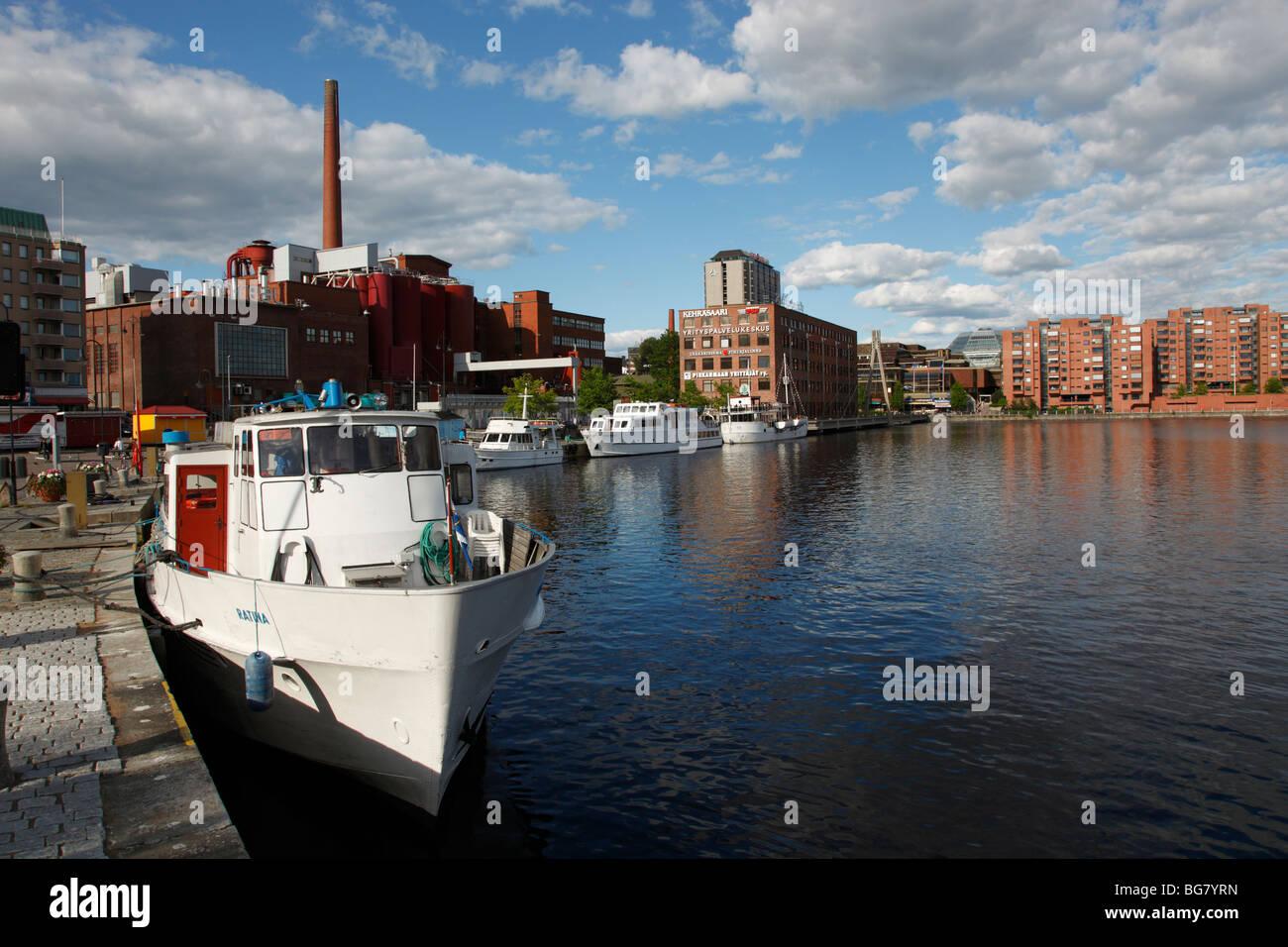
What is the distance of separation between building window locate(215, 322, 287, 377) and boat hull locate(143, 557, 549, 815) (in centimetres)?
7518

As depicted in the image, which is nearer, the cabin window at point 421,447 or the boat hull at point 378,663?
the boat hull at point 378,663

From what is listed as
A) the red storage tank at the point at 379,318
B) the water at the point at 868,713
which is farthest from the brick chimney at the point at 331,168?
the water at the point at 868,713

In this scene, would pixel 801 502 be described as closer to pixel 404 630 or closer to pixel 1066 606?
pixel 1066 606

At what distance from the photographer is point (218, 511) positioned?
14516 millimetres

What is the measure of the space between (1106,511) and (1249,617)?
17.4 metres

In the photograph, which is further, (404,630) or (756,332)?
(756,332)

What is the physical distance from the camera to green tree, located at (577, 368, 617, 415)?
341 feet

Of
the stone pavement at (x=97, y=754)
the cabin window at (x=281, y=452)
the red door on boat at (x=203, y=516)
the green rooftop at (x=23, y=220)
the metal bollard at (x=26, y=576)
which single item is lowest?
the stone pavement at (x=97, y=754)

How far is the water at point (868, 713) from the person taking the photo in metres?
9.57

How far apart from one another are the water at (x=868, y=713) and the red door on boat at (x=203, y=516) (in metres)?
3.43

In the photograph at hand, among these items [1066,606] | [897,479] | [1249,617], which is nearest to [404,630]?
[1066,606]

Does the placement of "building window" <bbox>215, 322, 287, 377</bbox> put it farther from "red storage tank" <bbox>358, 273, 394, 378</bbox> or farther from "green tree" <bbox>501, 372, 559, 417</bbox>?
"green tree" <bbox>501, 372, 559, 417</bbox>

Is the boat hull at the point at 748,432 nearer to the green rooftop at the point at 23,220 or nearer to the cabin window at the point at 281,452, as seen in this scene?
the green rooftop at the point at 23,220

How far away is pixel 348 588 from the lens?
354 inches
